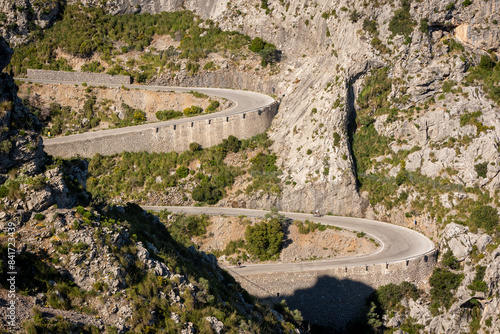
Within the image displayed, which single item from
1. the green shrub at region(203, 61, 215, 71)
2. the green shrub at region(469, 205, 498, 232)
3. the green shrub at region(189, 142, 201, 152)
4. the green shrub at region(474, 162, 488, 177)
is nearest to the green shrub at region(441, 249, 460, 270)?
the green shrub at region(469, 205, 498, 232)

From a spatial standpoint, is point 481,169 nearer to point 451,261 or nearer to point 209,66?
point 451,261

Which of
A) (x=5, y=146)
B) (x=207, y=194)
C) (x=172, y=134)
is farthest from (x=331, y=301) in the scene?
(x=5, y=146)

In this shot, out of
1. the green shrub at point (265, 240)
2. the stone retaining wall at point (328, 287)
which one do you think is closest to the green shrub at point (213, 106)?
the green shrub at point (265, 240)

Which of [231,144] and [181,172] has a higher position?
[231,144]

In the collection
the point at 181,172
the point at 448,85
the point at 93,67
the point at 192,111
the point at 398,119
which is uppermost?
the point at 93,67

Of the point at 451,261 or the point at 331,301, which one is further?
the point at 451,261

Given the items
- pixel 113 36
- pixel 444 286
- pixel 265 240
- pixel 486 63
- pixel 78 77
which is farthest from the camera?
pixel 113 36

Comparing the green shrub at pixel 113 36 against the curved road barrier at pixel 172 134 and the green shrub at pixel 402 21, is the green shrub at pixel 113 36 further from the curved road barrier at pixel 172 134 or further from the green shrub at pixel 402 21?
the green shrub at pixel 402 21
